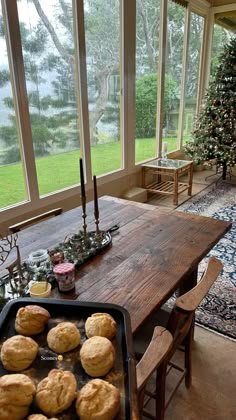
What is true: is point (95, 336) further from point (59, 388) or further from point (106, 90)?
point (106, 90)

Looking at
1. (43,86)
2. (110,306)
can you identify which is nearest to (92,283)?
(110,306)

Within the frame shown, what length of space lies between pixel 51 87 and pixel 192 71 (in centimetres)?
349

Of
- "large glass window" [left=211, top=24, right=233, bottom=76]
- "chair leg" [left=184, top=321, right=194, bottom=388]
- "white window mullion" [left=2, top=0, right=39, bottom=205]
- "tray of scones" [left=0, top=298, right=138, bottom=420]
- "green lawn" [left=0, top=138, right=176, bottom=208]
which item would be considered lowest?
"chair leg" [left=184, top=321, right=194, bottom=388]

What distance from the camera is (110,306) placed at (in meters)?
0.84

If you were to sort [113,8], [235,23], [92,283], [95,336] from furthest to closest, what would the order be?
[235,23], [113,8], [92,283], [95,336]

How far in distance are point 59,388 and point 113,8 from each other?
4158mm

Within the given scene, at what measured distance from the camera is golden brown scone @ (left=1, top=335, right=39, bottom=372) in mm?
678

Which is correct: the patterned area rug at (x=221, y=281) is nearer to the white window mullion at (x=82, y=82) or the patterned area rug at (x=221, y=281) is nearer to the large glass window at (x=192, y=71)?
the white window mullion at (x=82, y=82)

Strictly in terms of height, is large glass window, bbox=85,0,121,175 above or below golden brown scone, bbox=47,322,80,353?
above

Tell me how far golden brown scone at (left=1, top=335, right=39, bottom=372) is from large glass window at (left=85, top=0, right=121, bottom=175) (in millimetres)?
3244

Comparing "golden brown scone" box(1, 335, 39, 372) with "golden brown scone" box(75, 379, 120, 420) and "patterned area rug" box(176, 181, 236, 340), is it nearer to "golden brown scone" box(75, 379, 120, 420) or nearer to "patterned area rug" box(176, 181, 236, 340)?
"golden brown scone" box(75, 379, 120, 420)

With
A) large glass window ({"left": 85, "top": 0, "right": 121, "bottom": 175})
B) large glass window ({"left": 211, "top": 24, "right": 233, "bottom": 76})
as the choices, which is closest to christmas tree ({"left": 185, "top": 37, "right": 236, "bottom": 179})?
large glass window ({"left": 211, "top": 24, "right": 233, "bottom": 76})

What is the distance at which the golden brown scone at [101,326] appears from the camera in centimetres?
75

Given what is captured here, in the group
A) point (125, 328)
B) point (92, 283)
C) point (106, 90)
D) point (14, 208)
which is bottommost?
point (14, 208)
